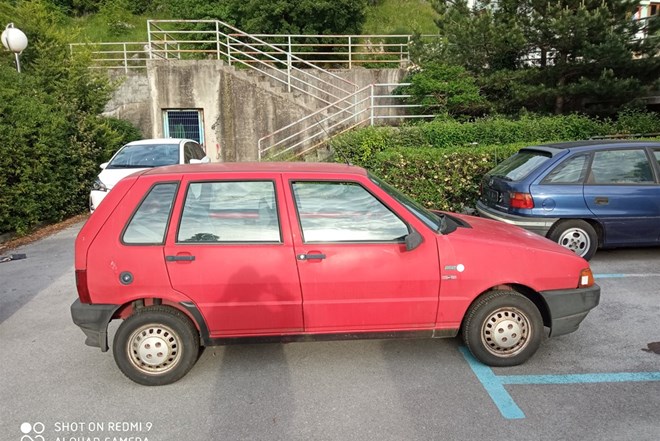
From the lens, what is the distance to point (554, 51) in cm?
1268

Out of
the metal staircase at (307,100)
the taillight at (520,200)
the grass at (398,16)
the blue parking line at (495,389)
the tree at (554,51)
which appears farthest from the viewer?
the grass at (398,16)

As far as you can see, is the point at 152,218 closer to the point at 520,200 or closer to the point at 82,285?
the point at 82,285

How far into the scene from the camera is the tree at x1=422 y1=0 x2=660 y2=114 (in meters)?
11.5

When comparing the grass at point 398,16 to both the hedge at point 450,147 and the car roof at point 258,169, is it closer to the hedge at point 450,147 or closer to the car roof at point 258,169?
the hedge at point 450,147

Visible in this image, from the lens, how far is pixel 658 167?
6598 mm

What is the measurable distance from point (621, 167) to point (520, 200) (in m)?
1.51

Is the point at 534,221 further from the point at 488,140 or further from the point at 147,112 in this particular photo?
the point at 147,112

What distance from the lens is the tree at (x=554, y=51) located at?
11.5 m

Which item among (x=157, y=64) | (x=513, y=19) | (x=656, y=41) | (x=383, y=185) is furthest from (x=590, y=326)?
(x=157, y=64)

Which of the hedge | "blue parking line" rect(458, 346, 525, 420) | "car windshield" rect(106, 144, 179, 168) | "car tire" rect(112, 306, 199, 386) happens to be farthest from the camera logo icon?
"car windshield" rect(106, 144, 179, 168)

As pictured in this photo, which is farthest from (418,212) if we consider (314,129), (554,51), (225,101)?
(225,101)

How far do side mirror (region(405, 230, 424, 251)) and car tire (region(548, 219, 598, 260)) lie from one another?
3.54m

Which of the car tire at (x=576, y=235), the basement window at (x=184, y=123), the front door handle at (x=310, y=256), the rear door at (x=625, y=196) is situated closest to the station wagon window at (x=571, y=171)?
the rear door at (x=625, y=196)

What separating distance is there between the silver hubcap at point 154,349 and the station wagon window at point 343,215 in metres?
1.29
